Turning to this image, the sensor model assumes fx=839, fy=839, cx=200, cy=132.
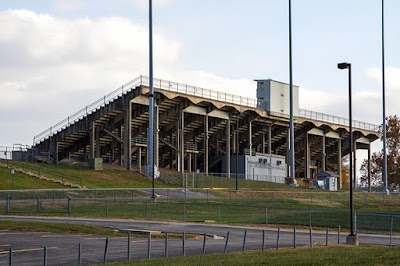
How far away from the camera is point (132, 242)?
121ft

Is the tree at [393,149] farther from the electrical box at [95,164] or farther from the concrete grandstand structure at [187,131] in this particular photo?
the electrical box at [95,164]

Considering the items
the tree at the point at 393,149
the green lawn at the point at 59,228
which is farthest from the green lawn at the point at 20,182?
the tree at the point at 393,149

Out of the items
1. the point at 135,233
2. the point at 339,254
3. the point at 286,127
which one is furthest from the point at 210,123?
the point at 339,254

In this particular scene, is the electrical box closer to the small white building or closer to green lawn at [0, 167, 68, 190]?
green lawn at [0, 167, 68, 190]

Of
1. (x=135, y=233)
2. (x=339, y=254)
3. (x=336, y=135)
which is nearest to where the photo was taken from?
(x=339, y=254)

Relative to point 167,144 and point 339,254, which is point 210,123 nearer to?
point 167,144

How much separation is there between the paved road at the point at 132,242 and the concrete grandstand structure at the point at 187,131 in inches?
1530

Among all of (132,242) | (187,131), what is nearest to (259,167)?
(187,131)

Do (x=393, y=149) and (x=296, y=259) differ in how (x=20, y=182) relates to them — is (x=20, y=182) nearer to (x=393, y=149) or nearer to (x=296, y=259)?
(x=296, y=259)

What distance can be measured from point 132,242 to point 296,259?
11791 millimetres

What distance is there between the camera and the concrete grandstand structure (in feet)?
325

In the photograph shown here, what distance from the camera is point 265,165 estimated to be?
386 ft

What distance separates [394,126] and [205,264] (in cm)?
10891

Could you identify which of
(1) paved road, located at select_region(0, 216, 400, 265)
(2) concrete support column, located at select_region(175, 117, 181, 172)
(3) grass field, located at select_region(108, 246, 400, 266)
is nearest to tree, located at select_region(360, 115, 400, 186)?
(2) concrete support column, located at select_region(175, 117, 181, 172)
